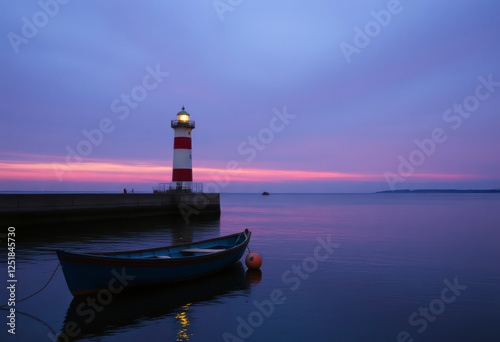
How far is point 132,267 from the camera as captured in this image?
10.6 m

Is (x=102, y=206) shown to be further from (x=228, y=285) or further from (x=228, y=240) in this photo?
(x=228, y=285)

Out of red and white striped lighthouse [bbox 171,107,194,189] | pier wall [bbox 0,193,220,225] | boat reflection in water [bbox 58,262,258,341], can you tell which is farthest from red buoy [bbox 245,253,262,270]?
red and white striped lighthouse [bbox 171,107,194,189]

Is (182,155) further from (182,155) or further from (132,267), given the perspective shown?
(132,267)

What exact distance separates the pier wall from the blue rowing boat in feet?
47.1

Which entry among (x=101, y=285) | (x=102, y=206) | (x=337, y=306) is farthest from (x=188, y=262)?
(x=102, y=206)

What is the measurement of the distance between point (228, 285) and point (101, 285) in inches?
173

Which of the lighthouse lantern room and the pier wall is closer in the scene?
the pier wall

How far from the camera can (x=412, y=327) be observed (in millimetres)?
9039

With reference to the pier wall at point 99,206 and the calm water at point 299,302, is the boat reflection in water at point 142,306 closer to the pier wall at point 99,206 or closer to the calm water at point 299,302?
the calm water at point 299,302

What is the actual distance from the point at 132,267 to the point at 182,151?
1041 inches

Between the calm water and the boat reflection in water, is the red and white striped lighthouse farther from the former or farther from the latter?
the boat reflection in water

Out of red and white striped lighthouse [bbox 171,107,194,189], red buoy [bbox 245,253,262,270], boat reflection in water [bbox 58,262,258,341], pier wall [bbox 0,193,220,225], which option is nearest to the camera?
boat reflection in water [bbox 58,262,258,341]

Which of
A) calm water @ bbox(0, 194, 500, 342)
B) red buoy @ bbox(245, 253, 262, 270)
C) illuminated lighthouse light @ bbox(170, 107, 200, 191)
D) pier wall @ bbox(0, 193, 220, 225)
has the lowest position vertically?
calm water @ bbox(0, 194, 500, 342)

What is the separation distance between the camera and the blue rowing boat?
975cm
